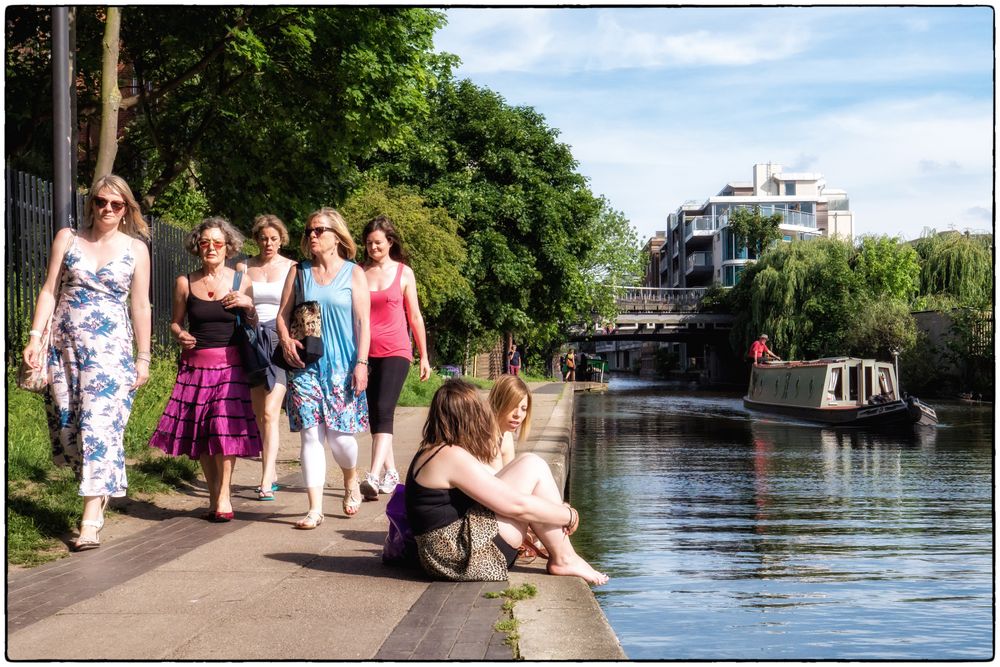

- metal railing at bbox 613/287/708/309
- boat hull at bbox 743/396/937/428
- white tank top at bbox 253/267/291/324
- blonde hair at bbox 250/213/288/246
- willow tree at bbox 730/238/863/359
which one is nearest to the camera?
blonde hair at bbox 250/213/288/246

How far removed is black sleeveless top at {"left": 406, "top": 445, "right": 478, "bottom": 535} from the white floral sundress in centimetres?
191

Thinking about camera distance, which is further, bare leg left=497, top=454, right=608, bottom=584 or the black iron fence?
the black iron fence

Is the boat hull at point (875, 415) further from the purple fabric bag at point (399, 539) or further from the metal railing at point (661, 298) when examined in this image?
the metal railing at point (661, 298)

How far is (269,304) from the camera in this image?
7.48m

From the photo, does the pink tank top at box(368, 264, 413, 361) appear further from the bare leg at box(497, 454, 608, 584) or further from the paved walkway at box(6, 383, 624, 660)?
the bare leg at box(497, 454, 608, 584)

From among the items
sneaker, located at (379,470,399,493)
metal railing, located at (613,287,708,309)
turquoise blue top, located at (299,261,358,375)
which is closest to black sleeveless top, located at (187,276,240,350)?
turquoise blue top, located at (299,261,358,375)

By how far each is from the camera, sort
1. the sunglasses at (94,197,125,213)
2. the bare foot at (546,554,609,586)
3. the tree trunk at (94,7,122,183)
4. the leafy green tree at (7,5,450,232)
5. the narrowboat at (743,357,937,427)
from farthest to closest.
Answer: the narrowboat at (743,357,937,427) → the leafy green tree at (7,5,450,232) → the tree trunk at (94,7,122,183) → the sunglasses at (94,197,125,213) → the bare foot at (546,554,609,586)

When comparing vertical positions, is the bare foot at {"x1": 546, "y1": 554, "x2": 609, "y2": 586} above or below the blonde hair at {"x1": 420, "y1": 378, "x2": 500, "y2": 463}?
below

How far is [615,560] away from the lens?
7.77 meters

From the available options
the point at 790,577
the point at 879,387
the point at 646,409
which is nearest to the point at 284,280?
the point at 790,577

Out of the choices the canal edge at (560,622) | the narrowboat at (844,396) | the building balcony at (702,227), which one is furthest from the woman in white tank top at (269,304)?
the building balcony at (702,227)

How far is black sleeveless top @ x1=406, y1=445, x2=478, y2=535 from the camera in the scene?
514 cm

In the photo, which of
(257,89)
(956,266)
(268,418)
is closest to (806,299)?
(956,266)

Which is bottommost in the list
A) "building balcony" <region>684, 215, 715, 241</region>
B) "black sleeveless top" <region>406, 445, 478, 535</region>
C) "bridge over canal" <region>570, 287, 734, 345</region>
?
"black sleeveless top" <region>406, 445, 478, 535</region>
